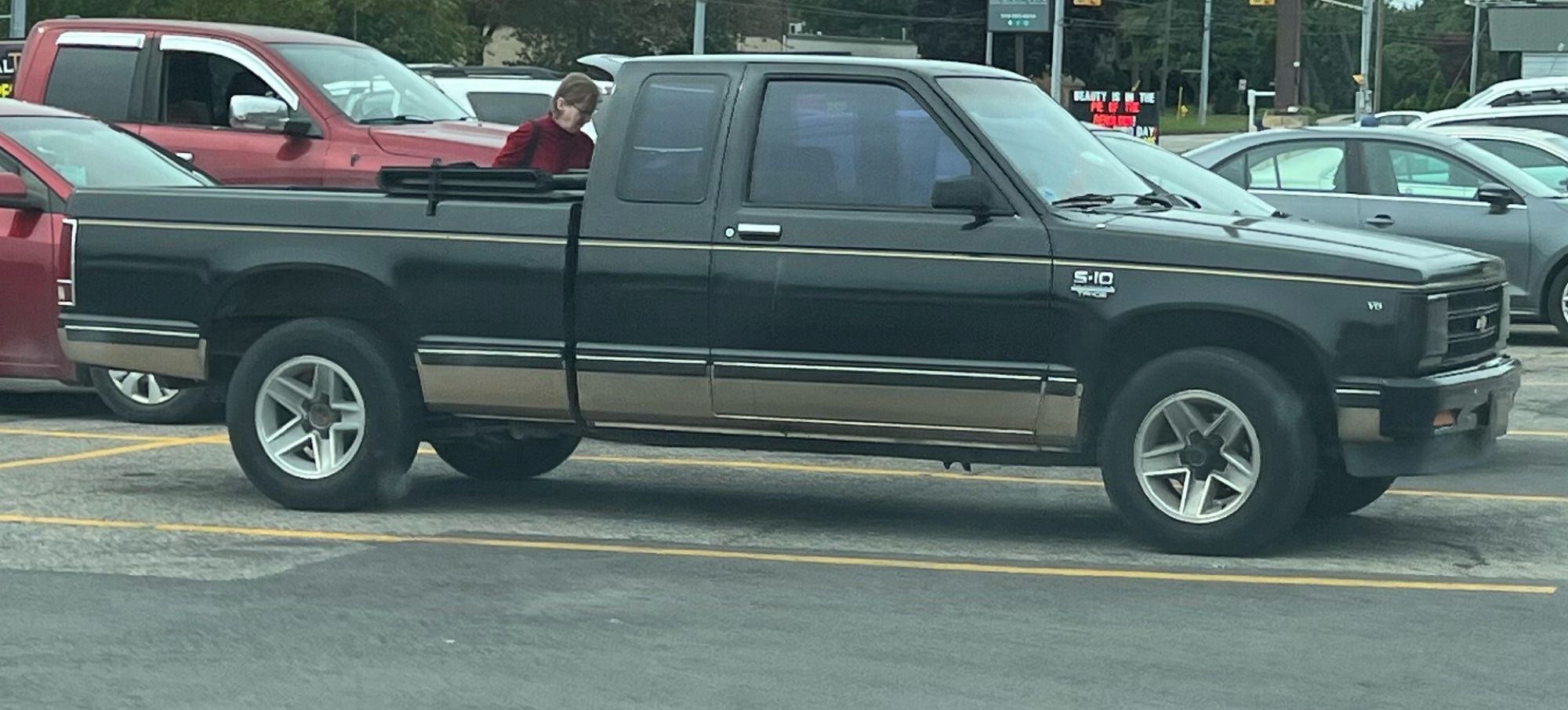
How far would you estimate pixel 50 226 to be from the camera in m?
12.8

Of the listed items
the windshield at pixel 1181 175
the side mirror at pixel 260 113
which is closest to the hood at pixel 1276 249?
the windshield at pixel 1181 175

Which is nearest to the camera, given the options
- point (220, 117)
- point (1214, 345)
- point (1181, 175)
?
point (1214, 345)

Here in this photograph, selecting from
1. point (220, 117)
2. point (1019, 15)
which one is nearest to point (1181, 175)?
point (220, 117)

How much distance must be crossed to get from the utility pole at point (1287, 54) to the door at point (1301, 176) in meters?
41.8

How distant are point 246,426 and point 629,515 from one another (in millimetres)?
1564

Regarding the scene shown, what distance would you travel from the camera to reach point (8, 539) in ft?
30.2

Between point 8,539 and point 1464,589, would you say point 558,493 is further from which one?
point 1464,589

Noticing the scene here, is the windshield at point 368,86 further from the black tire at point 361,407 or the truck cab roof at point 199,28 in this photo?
the black tire at point 361,407

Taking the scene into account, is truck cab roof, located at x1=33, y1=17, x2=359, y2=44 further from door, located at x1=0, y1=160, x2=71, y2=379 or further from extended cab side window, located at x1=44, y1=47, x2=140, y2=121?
door, located at x1=0, y1=160, x2=71, y2=379

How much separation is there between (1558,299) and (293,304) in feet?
34.7

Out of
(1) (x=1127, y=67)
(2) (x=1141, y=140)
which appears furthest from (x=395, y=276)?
(1) (x=1127, y=67)

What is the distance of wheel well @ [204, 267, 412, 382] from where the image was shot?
987cm

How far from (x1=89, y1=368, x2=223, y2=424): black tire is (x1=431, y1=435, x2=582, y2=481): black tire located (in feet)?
7.69

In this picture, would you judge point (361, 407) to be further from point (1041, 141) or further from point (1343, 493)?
point (1343, 493)
